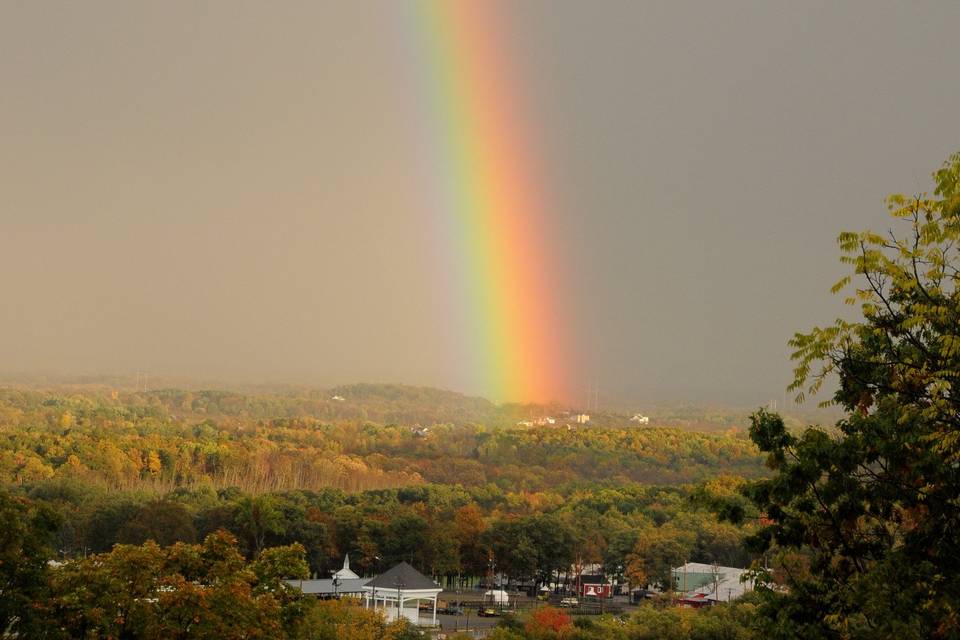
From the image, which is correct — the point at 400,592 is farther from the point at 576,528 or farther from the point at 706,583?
the point at 576,528

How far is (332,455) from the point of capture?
136 meters

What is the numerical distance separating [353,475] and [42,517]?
4013 inches

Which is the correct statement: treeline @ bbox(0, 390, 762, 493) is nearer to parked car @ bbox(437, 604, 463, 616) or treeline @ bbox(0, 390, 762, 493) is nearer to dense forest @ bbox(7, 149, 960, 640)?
dense forest @ bbox(7, 149, 960, 640)

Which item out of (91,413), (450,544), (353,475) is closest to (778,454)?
(450,544)

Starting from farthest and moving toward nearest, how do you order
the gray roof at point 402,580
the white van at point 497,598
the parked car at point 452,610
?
1. the white van at point 497,598
2. the parked car at point 452,610
3. the gray roof at point 402,580

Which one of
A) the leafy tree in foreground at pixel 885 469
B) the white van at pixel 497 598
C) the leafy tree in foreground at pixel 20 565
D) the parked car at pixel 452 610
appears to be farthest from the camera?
the white van at pixel 497 598

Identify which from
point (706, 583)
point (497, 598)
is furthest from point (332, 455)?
point (706, 583)

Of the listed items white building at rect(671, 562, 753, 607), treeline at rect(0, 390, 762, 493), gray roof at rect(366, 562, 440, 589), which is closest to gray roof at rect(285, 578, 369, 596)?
gray roof at rect(366, 562, 440, 589)

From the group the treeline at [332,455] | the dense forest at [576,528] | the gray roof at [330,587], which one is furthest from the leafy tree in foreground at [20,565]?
the treeline at [332,455]

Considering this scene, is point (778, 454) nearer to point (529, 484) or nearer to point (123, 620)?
point (123, 620)

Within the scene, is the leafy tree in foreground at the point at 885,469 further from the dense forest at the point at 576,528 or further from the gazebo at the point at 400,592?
the gazebo at the point at 400,592

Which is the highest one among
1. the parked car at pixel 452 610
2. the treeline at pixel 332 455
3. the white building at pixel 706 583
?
the treeline at pixel 332 455

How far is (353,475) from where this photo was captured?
118 metres

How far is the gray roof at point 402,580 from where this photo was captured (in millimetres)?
49062
